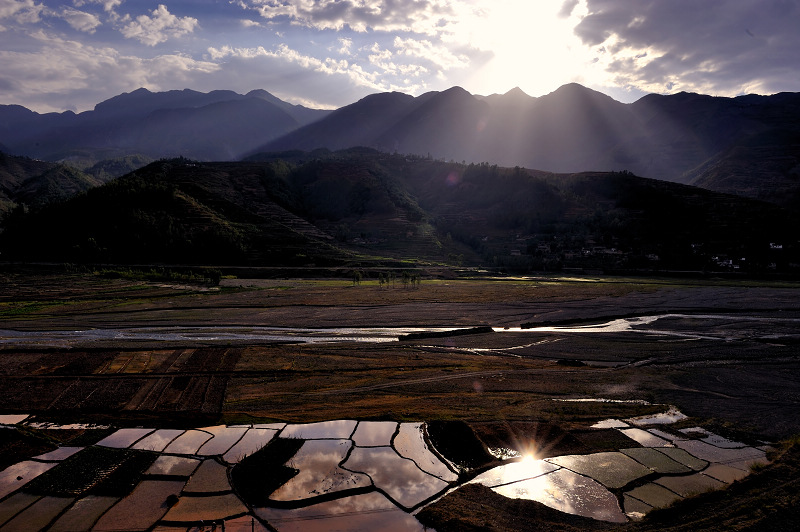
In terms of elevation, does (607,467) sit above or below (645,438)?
below

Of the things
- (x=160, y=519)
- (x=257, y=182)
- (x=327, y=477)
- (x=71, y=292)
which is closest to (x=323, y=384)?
(x=327, y=477)

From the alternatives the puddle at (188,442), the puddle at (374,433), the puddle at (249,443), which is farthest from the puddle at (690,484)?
the puddle at (188,442)

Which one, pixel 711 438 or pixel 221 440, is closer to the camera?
pixel 221 440

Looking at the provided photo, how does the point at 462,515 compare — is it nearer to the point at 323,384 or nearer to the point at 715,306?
the point at 323,384

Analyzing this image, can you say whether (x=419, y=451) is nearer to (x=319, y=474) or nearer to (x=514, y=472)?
(x=514, y=472)

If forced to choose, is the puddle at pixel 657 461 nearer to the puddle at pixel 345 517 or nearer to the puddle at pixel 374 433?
the puddle at pixel 345 517

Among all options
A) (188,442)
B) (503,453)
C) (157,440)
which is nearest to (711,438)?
Result: (503,453)
